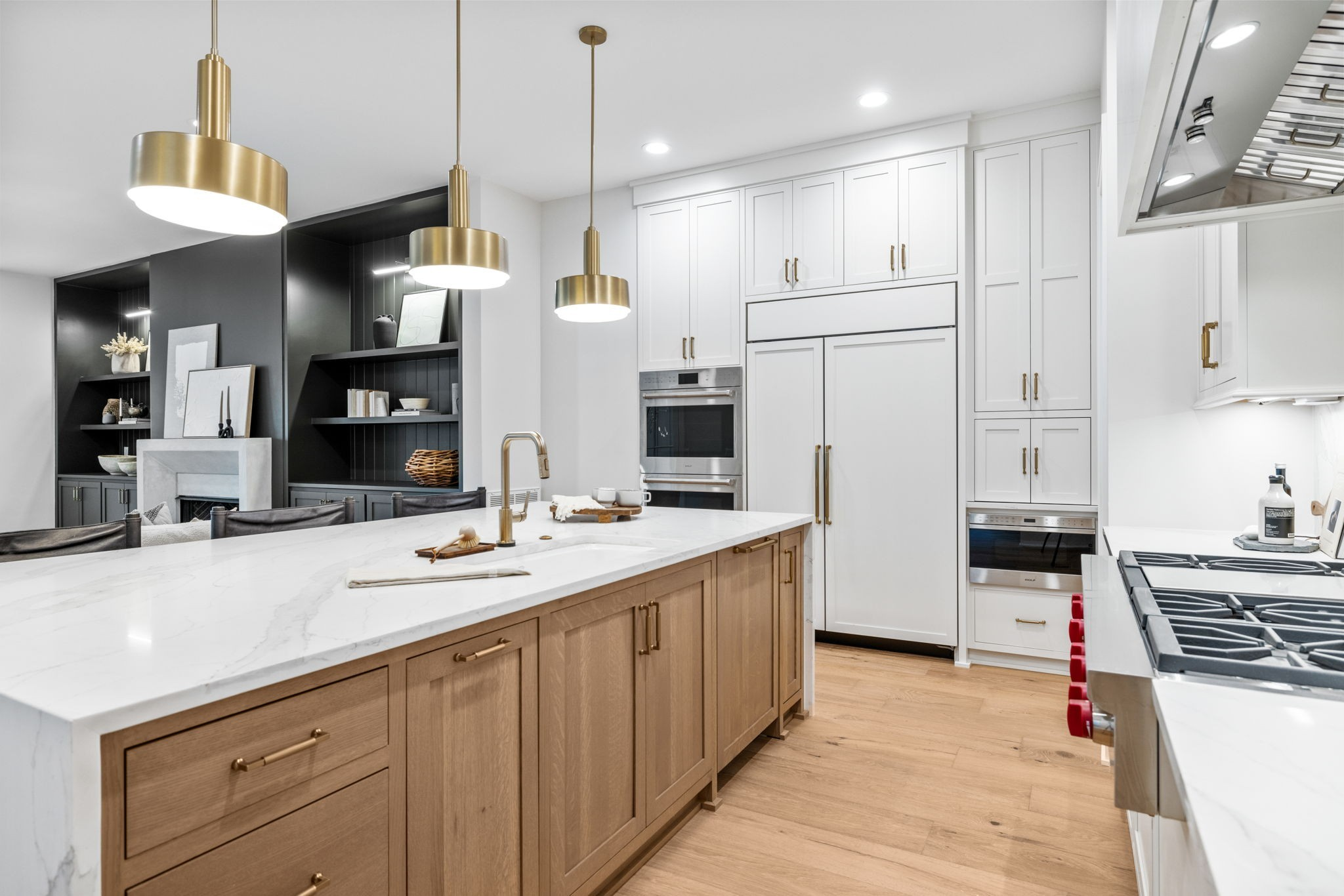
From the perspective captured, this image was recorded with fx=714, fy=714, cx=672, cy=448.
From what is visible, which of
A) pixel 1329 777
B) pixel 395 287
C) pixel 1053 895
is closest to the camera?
pixel 1329 777

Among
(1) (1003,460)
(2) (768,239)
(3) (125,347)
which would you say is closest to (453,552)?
(1) (1003,460)

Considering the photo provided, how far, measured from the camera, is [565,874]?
1.59 meters

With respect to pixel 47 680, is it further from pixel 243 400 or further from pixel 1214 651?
pixel 243 400

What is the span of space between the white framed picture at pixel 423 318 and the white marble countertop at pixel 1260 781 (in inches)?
191

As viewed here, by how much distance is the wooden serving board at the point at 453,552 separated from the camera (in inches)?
75.4

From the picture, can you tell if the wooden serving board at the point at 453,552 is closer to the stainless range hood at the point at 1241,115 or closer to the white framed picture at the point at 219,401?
the stainless range hood at the point at 1241,115

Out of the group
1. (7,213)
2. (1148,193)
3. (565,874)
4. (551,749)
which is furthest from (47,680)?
(7,213)

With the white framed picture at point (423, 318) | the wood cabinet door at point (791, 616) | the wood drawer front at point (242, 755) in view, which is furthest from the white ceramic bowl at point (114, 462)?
the wood drawer front at point (242, 755)

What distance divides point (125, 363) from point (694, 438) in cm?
586

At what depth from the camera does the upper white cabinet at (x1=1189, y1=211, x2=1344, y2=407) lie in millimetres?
1754

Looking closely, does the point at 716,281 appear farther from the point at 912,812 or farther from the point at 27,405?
the point at 27,405

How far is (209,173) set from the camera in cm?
132

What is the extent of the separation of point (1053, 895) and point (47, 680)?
7.15ft

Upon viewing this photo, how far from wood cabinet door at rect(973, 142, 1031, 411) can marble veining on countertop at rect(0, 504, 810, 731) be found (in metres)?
2.02
